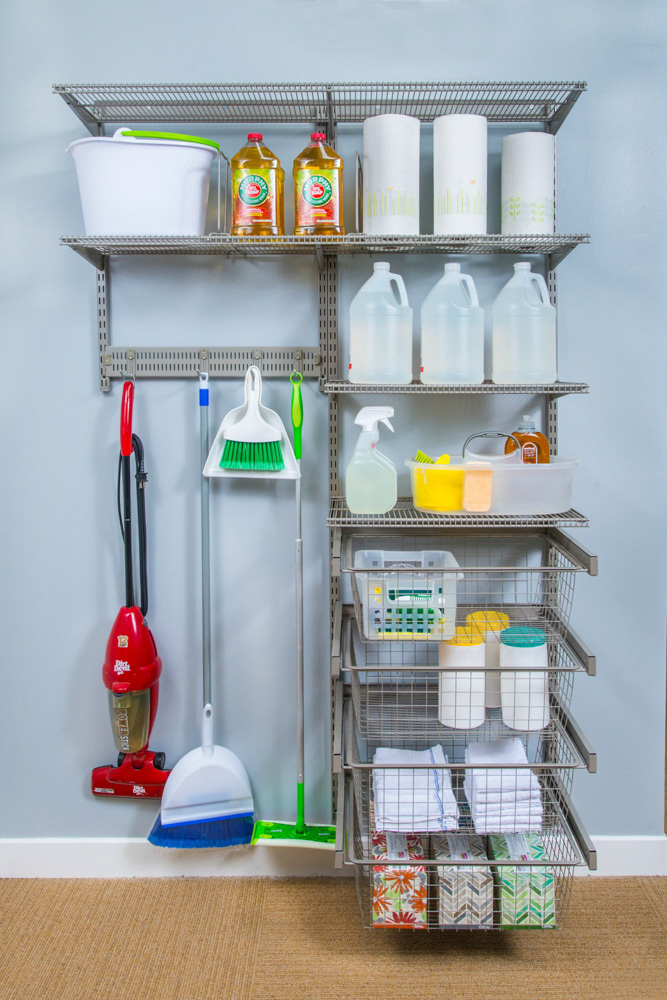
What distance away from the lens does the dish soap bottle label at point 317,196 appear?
164 cm

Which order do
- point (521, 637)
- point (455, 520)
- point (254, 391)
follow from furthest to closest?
point (254, 391)
point (521, 637)
point (455, 520)

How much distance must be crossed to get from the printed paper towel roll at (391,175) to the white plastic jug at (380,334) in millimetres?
93

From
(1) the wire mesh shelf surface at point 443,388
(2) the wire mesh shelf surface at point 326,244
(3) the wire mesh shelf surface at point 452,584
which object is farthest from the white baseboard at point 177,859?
(2) the wire mesh shelf surface at point 326,244

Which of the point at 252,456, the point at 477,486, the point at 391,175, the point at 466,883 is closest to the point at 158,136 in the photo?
the point at 391,175

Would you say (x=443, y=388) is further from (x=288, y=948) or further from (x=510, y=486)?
(x=288, y=948)

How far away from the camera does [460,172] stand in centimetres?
165

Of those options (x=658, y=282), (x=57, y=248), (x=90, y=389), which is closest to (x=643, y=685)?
(x=658, y=282)

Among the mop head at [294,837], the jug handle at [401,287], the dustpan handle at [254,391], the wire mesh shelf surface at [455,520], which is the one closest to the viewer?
the wire mesh shelf surface at [455,520]

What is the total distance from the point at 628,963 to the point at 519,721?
1.91ft

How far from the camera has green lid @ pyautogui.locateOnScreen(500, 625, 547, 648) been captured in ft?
5.55

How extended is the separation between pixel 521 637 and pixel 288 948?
0.89 metres

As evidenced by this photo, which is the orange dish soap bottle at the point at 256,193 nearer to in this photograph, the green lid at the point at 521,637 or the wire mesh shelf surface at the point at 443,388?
the wire mesh shelf surface at the point at 443,388

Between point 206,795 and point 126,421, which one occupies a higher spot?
point 126,421

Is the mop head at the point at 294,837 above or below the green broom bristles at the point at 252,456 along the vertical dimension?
below
